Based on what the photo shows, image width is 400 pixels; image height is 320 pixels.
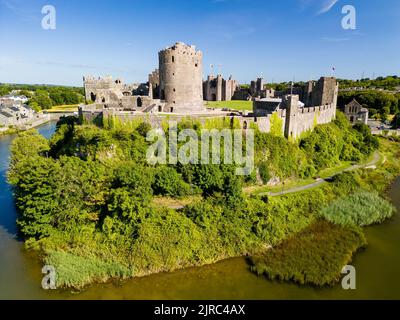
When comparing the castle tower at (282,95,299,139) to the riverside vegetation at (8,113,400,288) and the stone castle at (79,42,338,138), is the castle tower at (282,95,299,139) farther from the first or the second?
the riverside vegetation at (8,113,400,288)

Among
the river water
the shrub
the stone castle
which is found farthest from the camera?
the stone castle

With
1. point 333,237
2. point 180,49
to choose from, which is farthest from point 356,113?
point 333,237

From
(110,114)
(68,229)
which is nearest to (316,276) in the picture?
(68,229)

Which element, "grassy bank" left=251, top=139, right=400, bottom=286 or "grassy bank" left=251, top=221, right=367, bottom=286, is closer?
"grassy bank" left=251, top=221, right=367, bottom=286

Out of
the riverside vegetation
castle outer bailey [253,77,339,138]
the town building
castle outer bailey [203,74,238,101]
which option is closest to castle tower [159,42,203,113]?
castle outer bailey [253,77,339,138]

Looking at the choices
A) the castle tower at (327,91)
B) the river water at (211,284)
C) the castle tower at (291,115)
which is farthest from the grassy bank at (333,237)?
the castle tower at (327,91)
